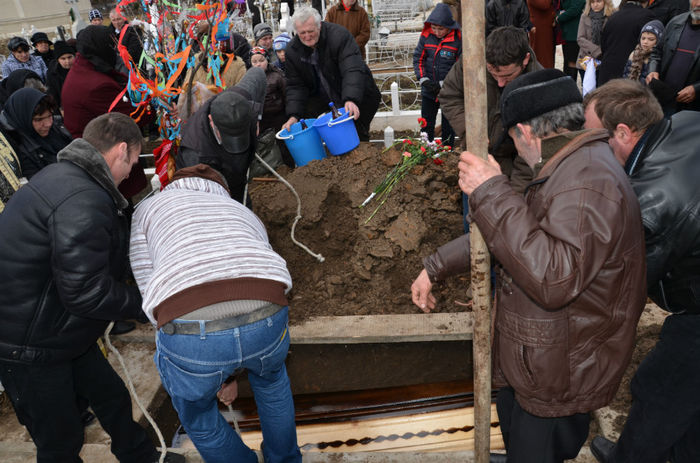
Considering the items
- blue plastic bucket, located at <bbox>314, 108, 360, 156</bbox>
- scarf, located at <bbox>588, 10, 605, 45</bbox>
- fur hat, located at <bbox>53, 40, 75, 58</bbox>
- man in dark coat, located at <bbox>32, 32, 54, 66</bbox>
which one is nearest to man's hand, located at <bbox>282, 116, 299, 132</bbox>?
blue plastic bucket, located at <bbox>314, 108, 360, 156</bbox>

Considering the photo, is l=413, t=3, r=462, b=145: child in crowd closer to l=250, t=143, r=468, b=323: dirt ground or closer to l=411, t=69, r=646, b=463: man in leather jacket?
l=250, t=143, r=468, b=323: dirt ground

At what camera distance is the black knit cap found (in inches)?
71.9

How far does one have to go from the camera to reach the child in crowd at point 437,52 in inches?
221

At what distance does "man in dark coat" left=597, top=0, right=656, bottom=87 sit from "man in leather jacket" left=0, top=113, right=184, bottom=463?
5.69 meters

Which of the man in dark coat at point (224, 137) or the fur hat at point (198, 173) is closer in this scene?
the fur hat at point (198, 173)

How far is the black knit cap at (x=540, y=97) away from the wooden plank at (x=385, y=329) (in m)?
1.87

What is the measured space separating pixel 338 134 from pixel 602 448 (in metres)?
3.18

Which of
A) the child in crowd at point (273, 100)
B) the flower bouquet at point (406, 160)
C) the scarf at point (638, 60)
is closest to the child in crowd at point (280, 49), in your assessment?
the child in crowd at point (273, 100)

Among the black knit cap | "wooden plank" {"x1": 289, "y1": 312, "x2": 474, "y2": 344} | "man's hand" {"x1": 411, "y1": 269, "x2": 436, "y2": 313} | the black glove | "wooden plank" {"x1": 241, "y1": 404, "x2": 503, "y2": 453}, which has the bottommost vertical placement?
"wooden plank" {"x1": 241, "y1": 404, "x2": 503, "y2": 453}

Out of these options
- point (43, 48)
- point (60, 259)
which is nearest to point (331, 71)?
point (60, 259)

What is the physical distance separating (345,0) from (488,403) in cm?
722

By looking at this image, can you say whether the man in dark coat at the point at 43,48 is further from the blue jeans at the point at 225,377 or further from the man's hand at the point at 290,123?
the blue jeans at the point at 225,377

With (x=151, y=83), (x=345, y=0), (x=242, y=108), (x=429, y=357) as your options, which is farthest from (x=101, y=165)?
(x=345, y=0)

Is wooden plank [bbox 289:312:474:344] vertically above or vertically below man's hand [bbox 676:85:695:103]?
below
